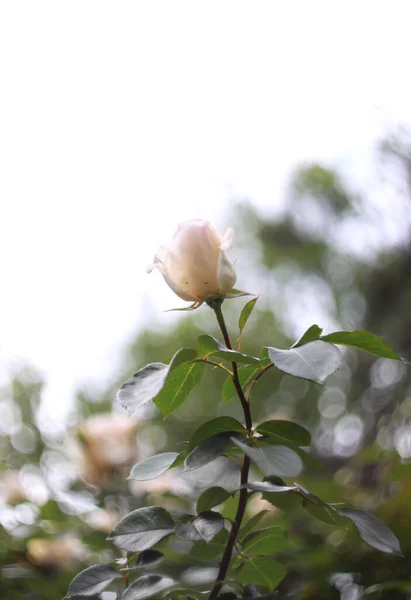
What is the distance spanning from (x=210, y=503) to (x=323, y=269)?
5.20 ft

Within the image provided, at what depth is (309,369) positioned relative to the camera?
19 centimetres

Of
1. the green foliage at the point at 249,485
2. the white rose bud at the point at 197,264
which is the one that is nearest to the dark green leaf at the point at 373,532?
the green foliage at the point at 249,485

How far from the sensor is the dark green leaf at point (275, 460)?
0.18 metres

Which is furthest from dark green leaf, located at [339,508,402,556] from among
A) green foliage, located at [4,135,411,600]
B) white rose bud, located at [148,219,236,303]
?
white rose bud, located at [148,219,236,303]

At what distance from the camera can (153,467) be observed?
8.9 inches

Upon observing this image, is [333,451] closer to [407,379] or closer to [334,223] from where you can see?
[407,379]

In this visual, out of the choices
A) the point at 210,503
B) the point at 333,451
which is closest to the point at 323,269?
Answer: the point at 333,451

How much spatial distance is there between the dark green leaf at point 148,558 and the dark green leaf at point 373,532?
0.07 m

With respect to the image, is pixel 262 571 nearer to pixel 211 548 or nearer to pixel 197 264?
pixel 211 548

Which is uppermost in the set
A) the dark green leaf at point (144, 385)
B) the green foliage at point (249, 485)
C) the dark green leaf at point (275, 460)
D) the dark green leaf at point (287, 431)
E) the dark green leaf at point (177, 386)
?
the dark green leaf at point (144, 385)

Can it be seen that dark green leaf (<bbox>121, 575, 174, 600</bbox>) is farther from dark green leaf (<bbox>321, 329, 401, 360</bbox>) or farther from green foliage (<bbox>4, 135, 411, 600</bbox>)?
dark green leaf (<bbox>321, 329, 401, 360</bbox>)

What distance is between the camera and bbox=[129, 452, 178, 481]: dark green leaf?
0.22 meters

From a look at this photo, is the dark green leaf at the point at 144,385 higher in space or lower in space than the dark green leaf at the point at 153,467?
higher

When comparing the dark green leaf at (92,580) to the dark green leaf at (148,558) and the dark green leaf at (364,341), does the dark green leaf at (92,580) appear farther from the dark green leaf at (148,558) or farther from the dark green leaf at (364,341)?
the dark green leaf at (364,341)
